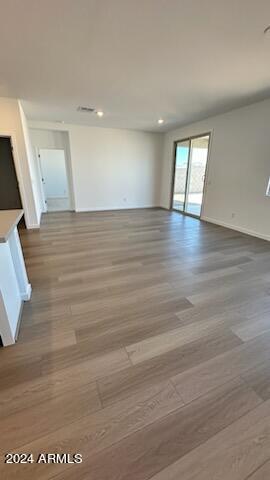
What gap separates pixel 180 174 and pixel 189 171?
0.63 meters

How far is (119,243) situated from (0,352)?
8.41 feet

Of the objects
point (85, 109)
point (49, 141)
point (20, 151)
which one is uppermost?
point (85, 109)

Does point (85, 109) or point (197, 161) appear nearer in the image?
point (85, 109)

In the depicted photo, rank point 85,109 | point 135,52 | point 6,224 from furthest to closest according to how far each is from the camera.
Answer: point 85,109, point 135,52, point 6,224

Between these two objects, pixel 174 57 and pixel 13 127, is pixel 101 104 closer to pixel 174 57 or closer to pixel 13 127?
pixel 13 127

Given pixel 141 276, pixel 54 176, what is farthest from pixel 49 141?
pixel 141 276

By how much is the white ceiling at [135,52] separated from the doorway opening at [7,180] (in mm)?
1733

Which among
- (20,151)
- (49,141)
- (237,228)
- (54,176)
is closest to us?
(20,151)

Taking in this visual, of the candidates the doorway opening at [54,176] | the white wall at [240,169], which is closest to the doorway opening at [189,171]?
the white wall at [240,169]

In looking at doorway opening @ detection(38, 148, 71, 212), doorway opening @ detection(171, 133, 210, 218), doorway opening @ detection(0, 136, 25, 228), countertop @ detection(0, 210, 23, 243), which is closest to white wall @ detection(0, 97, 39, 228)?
doorway opening @ detection(0, 136, 25, 228)

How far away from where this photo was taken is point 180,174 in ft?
22.1

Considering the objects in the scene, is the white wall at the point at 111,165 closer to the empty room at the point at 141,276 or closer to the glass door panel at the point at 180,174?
the glass door panel at the point at 180,174

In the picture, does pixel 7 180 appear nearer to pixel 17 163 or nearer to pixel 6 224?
pixel 17 163

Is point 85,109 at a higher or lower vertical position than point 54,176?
higher
